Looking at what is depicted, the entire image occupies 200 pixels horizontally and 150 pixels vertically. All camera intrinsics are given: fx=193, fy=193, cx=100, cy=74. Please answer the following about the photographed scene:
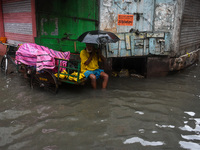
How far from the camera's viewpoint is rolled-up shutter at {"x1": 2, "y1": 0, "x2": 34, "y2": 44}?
8430 mm

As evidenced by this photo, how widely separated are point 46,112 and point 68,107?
1.63 ft

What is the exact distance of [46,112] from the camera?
4055 mm

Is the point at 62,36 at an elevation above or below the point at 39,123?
above

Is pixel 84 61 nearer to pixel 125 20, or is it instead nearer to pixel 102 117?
pixel 102 117

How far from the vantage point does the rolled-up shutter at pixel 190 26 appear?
6855mm

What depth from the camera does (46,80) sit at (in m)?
4.96

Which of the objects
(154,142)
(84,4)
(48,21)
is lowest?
(154,142)

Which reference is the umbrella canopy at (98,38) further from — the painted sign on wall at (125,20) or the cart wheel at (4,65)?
the cart wheel at (4,65)

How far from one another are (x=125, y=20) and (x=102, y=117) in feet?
11.8

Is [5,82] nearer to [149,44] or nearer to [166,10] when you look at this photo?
[149,44]

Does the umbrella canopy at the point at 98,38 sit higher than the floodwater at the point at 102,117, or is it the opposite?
the umbrella canopy at the point at 98,38

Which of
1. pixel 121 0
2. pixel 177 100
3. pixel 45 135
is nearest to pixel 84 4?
pixel 121 0

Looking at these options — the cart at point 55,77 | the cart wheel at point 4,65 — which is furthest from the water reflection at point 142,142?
the cart wheel at point 4,65

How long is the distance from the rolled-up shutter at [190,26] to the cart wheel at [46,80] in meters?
4.76
